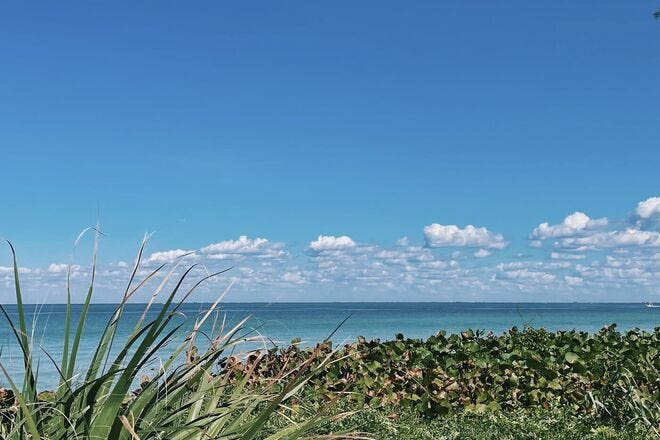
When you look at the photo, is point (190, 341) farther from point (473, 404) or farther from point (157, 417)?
point (473, 404)

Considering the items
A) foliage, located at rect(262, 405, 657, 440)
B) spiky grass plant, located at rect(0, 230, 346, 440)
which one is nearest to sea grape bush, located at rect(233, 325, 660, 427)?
foliage, located at rect(262, 405, 657, 440)

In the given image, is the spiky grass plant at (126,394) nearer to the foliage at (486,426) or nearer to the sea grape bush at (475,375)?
the foliage at (486,426)

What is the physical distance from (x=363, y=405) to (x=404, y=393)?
0.52 meters

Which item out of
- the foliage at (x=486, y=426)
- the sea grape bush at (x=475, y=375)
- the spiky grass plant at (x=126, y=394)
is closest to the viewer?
the spiky grass plant at (x=126, y=394)

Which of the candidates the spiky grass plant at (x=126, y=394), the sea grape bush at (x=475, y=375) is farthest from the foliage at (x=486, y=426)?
the spiky grass plant at (x=126, y=394)

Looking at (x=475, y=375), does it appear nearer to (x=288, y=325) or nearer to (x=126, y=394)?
(x=126, y=394)

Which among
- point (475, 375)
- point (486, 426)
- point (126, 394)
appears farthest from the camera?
point (475, 375)

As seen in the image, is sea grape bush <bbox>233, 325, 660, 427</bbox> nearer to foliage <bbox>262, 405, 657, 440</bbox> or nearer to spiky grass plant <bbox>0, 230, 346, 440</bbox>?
foliage <bbox>262, 405, 657, 440</bbox>

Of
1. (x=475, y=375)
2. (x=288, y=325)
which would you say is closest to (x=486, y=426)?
(x=475, y=375)

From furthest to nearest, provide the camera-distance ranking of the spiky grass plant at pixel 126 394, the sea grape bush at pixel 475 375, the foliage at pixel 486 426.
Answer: the sea grape bush at pixel 475 375 → the foliage at pixel 486 426 → the spiky grass plant at pixel 126 394

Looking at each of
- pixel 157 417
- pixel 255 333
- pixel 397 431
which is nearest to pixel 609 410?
pixel 397 431

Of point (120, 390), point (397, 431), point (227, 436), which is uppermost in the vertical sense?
point (120, 390)

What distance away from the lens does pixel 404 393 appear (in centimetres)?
826

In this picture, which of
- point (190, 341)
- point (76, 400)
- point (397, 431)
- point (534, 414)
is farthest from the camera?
point (534, 414)
